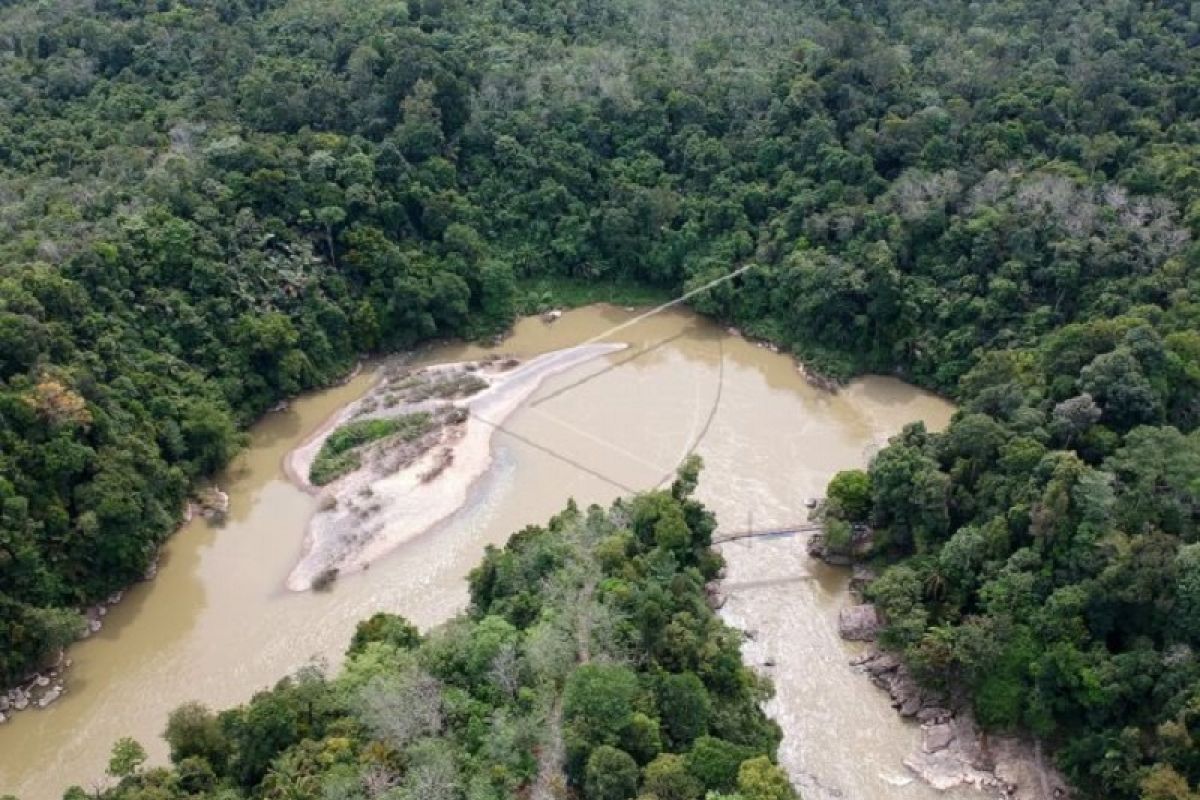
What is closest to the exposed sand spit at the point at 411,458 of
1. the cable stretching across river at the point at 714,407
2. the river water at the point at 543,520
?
the river water at the point at 543,520

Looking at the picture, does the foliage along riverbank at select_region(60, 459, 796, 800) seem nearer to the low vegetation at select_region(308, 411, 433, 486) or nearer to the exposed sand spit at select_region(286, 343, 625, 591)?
the exposed sand spit at select_region(286, 343, 625, 591)

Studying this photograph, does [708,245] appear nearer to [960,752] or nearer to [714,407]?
[714,407]

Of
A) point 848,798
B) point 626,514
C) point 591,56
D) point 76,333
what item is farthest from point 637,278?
point 848,798

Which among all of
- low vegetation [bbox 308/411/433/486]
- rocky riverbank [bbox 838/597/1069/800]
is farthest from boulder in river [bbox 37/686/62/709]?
rocky riverbank [bbox 838/597/1069/800]

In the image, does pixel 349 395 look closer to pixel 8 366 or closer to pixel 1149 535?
pixel 8 366

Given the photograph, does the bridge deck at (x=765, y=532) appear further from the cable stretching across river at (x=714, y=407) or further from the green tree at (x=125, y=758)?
the green tree at (x=125, y=758)

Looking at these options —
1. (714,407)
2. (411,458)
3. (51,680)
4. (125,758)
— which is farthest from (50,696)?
(714,407)
